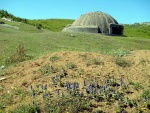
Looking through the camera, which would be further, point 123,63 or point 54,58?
point 54,58

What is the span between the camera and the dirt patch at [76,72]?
8508 mm

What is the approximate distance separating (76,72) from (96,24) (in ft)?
95.5

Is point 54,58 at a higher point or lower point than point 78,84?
higher

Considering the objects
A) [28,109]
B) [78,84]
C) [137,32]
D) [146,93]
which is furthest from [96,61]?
[137,32]

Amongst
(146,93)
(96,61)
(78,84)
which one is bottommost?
(146,93)

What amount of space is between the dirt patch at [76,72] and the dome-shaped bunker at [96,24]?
26187mm

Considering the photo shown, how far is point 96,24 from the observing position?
37.8 m

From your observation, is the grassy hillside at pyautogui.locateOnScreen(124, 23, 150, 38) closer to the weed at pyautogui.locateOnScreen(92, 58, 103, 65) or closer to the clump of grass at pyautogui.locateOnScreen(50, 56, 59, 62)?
the clump of grass at pyautogui.locateOnScreen(50, 56, 59, 62)

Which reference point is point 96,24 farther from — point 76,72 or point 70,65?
point 76,72

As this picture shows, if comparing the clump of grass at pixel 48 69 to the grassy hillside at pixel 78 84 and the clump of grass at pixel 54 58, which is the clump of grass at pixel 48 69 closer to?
the grassy hillside at pixel 78 84

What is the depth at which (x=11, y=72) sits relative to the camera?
1017 centimetres

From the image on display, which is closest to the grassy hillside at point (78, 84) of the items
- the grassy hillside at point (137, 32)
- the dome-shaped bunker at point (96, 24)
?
the dome-shaped bunker at point (96, 24)

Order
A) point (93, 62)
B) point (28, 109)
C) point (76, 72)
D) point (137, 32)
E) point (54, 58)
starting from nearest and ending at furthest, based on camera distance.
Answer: point (28, 109) < point (76, 72) < point (93, 62) < point (54, 58) < point (137, 32)

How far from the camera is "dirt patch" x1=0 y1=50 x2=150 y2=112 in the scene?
8.51 m
